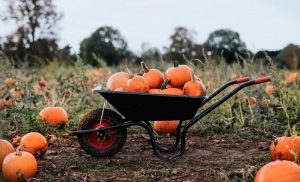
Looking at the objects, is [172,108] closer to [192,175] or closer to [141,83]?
[141,83]

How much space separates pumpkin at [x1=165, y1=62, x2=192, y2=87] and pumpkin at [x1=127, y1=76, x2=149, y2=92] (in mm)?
274

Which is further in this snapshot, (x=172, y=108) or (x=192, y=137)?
(x=192, y=137)

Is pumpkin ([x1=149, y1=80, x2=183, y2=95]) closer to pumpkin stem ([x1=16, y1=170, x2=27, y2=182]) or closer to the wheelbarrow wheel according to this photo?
the wheelbarrow wheel

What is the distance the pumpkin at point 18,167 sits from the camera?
2.72m

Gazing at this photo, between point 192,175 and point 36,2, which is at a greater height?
point 36,2

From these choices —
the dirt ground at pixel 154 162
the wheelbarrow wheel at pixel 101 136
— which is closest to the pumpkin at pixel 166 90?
the wheelbarrow wheel at pixel 101 136

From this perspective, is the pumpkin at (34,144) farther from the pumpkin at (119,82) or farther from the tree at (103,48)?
the tree at (103,48)

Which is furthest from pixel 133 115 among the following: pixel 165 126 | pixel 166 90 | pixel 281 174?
pixel 281 174

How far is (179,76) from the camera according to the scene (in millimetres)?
3516

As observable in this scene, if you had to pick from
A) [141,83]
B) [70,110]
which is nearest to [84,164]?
[141,83]

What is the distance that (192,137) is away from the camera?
455cm

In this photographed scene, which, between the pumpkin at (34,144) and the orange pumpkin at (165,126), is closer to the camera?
the pumpkin at (34,144)

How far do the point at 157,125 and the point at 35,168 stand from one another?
1.77 metres

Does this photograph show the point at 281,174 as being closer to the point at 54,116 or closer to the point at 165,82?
the point at 165,82
